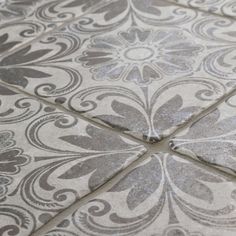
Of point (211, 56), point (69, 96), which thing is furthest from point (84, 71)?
point (211, 56)

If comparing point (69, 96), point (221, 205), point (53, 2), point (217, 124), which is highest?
point (53, 2)

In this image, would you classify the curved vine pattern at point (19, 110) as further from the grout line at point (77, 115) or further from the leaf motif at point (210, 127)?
the leaf motif at point (210, 127)

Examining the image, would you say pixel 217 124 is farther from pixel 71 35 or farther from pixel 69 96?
pixel 71 35

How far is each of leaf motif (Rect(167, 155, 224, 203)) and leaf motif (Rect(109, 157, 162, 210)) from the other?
15mm

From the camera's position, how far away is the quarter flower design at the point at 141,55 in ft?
2.54

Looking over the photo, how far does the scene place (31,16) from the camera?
95cm

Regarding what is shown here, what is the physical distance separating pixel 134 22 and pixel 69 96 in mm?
214

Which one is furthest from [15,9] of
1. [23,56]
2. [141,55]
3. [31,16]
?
[141,55]

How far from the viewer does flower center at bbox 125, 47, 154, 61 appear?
811 millimetres

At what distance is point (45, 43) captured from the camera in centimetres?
87

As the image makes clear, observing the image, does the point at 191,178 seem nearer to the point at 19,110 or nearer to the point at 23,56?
the point at 19,110

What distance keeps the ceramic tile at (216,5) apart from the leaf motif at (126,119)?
0.27 metres

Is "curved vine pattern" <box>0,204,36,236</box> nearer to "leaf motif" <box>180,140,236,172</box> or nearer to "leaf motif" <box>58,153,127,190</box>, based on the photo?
"leaf motif" <box>58,153,127,190</box>

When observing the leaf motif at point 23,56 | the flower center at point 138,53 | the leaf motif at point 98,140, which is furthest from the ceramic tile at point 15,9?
the leaf motif at point 98,140
